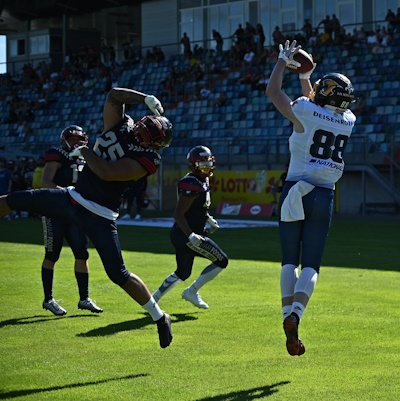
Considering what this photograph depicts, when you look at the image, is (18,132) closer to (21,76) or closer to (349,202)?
(21,76)

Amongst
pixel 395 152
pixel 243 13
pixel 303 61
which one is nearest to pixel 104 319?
pixel 303 61

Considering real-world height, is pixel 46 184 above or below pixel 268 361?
above

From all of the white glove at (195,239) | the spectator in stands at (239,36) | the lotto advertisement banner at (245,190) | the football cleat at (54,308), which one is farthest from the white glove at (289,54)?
the spectator in stands at (239,36)

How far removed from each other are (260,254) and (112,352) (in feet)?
29.9

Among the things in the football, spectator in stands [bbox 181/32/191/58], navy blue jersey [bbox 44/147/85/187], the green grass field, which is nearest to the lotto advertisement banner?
spectator in stands [bbox 181/32/191/58]

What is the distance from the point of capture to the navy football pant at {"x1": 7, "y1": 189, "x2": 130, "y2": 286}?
6898 millimetres

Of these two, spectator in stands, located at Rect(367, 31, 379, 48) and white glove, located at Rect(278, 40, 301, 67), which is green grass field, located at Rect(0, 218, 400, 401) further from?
spectator in stands, located at Rect(367, 31, 379, 48)

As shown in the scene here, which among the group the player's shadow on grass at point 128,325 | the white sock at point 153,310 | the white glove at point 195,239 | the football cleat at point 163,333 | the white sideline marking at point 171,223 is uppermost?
the white glove at point 195,239

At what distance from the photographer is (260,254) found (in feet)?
52.6

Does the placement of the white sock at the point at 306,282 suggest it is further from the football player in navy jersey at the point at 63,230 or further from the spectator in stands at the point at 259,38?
the spectator in stands at the point at 259,38

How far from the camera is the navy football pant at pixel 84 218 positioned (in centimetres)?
690

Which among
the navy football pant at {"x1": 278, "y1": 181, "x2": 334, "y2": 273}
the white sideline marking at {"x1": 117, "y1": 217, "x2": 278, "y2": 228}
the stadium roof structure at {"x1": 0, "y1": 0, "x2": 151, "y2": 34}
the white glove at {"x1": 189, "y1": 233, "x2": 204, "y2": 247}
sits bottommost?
the white sideline marking at {"x1": 117, "y1": 217, "x2": 278, "y2": 228}

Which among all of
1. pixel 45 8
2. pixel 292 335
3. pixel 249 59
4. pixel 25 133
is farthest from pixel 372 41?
pixel 292 335

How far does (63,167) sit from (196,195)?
1.47 metres
